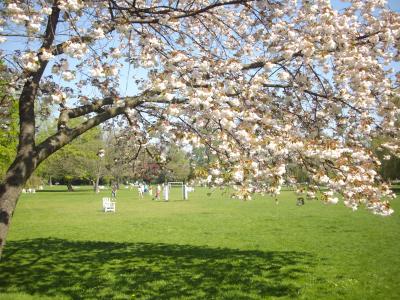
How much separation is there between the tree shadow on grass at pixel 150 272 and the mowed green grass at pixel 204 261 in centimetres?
2

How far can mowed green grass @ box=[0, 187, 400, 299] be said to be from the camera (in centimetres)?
815

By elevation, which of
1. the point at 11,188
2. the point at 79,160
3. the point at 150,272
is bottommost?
the point at 150,272

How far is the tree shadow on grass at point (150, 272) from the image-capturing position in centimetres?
808

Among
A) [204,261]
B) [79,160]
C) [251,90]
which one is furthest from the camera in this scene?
[79,160]

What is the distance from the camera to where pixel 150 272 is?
970 cm

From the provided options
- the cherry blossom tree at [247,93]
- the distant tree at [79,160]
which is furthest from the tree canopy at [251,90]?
the distant tree at [79,160]

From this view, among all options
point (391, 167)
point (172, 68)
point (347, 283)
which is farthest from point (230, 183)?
point (391, 167)

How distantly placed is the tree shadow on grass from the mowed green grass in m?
0.02

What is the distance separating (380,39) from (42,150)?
6.91 metres

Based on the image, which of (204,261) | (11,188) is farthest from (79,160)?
(11,188)

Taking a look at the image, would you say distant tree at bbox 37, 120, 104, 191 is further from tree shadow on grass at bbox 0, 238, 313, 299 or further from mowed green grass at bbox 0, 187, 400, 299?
tree shadow on grass at bbox 0, 238, 313, 299

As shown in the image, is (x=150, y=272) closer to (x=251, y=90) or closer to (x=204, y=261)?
(x=204, y=261)

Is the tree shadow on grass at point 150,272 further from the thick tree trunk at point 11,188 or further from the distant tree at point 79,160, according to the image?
the distant tree at point 79,160

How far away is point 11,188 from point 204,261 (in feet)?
19.7
